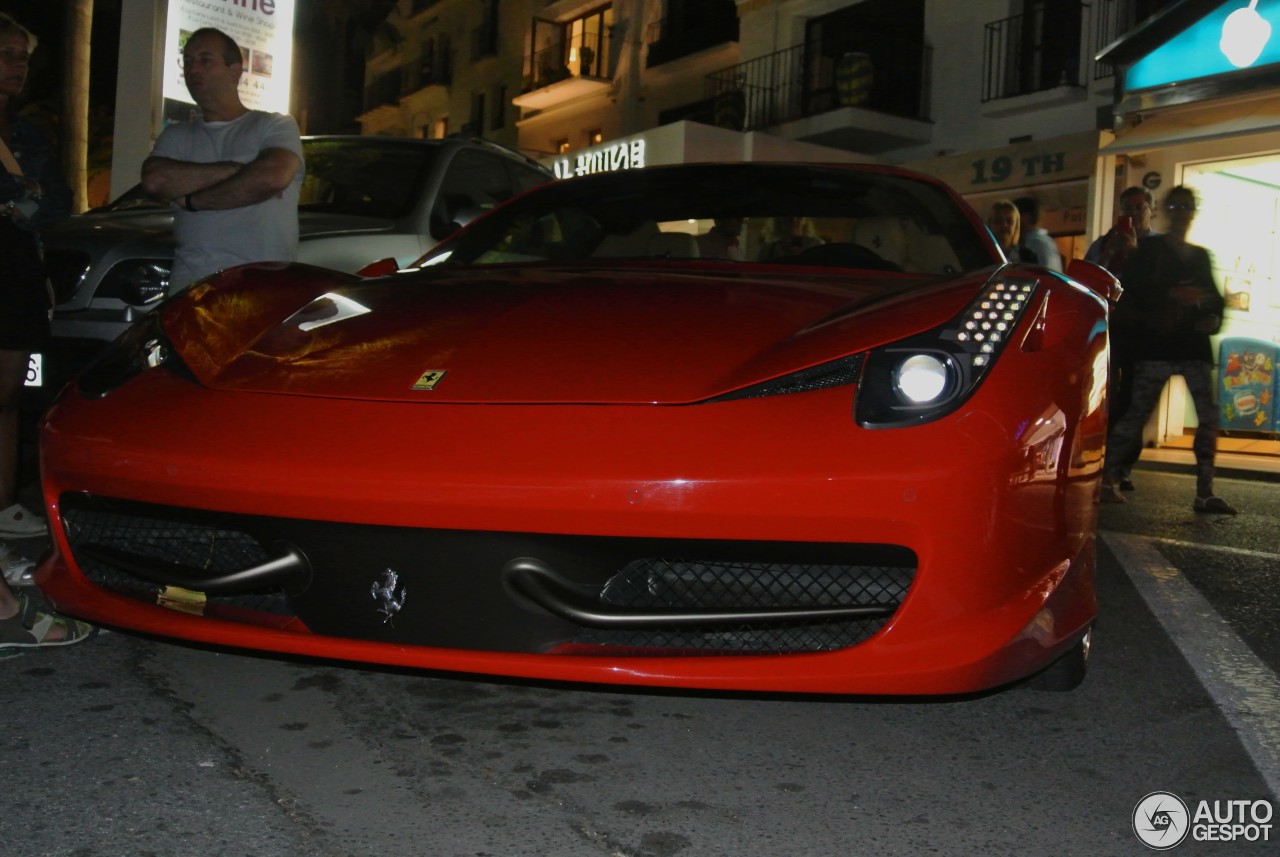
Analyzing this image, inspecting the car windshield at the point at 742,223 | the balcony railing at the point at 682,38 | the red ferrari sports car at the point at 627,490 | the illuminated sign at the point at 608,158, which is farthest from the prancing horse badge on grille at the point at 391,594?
the balcony railing at the point at 682,38

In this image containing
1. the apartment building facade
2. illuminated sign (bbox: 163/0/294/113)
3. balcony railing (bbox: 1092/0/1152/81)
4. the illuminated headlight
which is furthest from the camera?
balcony railing (bbox: 1092/0/1152/81)

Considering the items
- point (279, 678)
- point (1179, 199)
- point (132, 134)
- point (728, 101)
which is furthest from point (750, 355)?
point (728, 101)

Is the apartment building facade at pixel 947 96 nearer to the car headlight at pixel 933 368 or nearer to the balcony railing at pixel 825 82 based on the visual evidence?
the balcony railing at pixel 825 82

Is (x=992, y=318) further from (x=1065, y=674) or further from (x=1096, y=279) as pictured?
(x=1096, y=279)

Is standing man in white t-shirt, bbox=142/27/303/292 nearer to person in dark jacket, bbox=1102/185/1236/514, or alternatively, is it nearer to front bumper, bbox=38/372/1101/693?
front bumper, bbox=38/372/1101/693

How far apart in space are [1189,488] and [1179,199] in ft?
7.08

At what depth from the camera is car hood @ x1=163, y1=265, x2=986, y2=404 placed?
7.25 feet

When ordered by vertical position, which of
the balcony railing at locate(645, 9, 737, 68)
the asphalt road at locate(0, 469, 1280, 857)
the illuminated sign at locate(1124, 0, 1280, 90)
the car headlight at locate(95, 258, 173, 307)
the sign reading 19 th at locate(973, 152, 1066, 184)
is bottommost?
the asphalt road at locate(0, 469, 1280, 857)

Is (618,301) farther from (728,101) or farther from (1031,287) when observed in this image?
(728,101)

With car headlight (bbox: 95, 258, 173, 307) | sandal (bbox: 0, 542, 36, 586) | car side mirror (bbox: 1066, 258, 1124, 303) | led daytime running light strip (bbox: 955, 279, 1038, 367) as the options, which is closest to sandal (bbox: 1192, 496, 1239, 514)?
car side mirror (bbox: 1066, 258, 1124, 303)

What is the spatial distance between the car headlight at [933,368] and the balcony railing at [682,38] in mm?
21508

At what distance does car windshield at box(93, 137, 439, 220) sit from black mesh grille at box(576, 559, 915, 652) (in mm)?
3909

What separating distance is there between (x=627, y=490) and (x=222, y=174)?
239cm

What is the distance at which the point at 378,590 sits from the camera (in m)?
2.04
